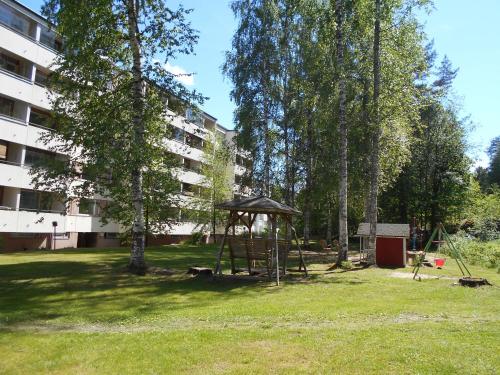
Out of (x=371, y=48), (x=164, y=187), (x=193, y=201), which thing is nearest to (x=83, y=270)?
(x=164, y=187)

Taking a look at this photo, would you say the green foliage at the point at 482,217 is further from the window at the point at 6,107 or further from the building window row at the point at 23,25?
the window at the point at 6,107

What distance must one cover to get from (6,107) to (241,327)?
27.3 metres

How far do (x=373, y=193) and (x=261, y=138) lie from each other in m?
9.99

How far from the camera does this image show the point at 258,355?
6469 mm

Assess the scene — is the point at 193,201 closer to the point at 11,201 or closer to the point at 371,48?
the point at 11,201

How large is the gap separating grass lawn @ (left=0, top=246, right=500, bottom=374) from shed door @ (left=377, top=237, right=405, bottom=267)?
22.4 feet

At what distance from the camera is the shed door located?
21.2m

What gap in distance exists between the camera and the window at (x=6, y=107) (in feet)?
94.6

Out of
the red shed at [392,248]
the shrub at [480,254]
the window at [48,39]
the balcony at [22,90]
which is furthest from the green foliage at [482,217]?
the window at [48,39]

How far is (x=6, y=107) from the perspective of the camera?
95.8ft

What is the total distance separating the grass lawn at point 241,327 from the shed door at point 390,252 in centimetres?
682

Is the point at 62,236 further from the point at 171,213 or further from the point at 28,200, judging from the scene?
the point at 171,213

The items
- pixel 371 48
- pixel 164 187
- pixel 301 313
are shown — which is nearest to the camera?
pixel 301 313

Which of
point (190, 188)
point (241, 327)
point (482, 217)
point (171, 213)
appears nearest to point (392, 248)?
point (171, 213)
